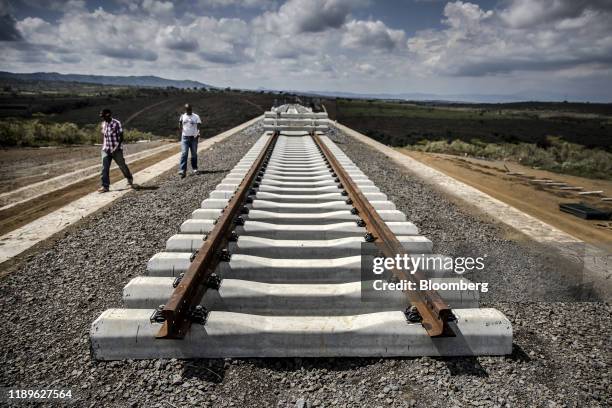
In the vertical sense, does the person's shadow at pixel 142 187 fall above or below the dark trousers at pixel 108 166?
below

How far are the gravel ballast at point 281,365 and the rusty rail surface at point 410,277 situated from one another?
27 cm

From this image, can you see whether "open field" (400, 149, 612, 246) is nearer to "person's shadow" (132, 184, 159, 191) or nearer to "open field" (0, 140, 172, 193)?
"person's shadow" (132, 184, 159, 191)

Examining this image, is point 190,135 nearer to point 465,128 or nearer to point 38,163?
point 38,163

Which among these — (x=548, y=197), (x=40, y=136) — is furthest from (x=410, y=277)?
(x=40, y=136)

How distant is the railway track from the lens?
2.67 metres

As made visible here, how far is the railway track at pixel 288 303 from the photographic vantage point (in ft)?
8.75

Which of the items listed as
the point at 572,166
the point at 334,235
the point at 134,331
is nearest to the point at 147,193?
the point at 334,235

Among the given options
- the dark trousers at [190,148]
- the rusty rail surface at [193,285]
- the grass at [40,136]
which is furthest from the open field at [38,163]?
the rusty rail surface at [193,285]

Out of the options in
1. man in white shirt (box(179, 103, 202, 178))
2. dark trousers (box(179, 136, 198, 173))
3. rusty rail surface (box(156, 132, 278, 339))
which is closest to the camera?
rusty rail surface (box(156, 132, 278, 339))

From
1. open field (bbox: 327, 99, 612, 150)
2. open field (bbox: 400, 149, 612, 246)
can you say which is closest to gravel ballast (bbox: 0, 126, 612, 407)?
open field (bbox: 400, 149, 612, 246)

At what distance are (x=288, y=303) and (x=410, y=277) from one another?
106 centimetres

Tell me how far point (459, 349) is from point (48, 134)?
25179mm

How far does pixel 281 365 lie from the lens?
2.67 metres

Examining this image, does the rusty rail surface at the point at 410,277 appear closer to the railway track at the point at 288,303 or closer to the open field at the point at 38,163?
the railway track at the point at 288,303
